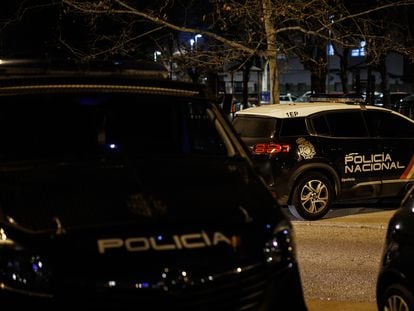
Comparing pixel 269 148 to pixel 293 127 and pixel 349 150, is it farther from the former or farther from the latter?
pixel 349 150

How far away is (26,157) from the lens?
3.84m

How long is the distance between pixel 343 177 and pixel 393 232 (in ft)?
18.6

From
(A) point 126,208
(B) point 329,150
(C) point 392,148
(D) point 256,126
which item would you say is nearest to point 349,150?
(B) point 329,150

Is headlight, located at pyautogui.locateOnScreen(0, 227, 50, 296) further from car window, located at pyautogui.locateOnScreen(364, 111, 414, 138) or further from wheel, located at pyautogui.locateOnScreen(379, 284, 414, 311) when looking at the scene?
car window, located at pyautogui.locateOnScreen(364, 111, 414, 138)

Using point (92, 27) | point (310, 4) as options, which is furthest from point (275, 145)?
point (92, 27)

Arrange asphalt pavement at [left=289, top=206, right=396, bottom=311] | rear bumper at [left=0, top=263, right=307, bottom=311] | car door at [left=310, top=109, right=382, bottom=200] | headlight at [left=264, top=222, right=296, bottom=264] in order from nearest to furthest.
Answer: rear bumper at [left=0, top=263, right=307, bottom=311]
headlight at [left=264, top=222, right=296, bottom=264]
asphalt pavement at [left=289, top=206, right=396, bottom=311]
car door at [left=310, top=109, right=382, bottom=200]

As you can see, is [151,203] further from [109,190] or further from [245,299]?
[245,299]

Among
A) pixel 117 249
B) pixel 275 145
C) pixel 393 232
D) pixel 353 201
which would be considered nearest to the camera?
pixel 117 249

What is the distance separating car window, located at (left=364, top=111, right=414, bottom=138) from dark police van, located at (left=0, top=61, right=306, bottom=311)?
641cm

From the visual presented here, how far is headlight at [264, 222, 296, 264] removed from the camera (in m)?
3.29

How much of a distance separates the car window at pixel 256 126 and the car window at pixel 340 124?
2.22 feet

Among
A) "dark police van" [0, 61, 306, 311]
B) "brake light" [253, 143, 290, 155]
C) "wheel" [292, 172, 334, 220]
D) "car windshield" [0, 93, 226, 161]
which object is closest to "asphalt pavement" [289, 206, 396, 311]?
"wheel" [292, 172, 334, 220]

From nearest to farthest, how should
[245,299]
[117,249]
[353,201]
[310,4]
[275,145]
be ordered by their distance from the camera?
1. [117,249]
2. [245,299]
3. [275,145]
4. [353,201]
5. [310,4]

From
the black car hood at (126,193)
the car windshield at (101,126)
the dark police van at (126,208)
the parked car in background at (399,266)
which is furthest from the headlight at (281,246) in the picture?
the parked car in background at (399,266)
